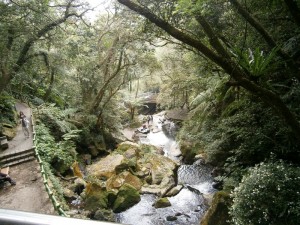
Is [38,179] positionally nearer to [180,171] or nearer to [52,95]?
[180,171]

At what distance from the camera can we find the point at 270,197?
5.33m

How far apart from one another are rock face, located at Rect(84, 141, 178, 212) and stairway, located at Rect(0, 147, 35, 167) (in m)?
2.88

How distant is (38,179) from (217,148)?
22.0ft

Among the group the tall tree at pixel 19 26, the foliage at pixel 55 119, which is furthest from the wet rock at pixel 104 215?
the foliage at pixel 55 119

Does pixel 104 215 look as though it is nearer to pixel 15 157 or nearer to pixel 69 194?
pixel 69 194

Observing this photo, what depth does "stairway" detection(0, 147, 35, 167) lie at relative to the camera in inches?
423

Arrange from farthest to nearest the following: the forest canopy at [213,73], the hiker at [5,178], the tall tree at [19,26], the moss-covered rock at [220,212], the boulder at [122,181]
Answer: the boulder at [122,181]
the hiker at [5,178]
the tall tree at [19,26]
the moss-covered rock at [220,212]
the forest canopy at [213,73]

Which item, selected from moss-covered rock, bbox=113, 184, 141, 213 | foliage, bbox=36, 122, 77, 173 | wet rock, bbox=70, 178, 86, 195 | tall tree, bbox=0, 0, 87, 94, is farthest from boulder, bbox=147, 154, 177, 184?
tall tree, bbox=0, 0, 87, 94

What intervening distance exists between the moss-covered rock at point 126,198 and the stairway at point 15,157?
4285mm

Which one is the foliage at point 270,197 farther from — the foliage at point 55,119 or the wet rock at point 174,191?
the foliage at point 55,119

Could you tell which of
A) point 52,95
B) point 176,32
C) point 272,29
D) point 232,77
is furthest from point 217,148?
point 52,95

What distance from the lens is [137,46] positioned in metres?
14.4

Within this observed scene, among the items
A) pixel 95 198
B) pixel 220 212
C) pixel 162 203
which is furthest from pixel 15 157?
pixel 220 212

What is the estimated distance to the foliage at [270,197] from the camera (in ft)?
16.6
